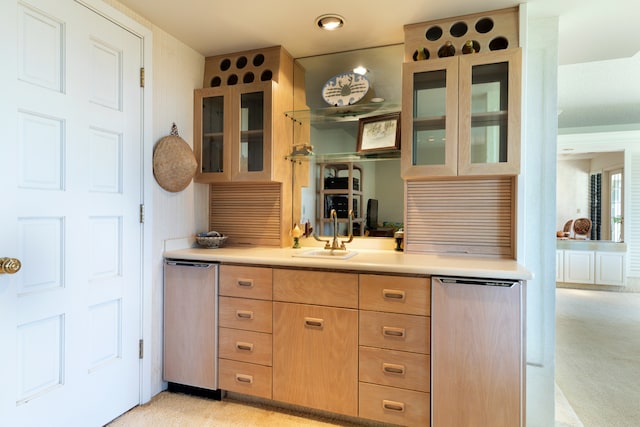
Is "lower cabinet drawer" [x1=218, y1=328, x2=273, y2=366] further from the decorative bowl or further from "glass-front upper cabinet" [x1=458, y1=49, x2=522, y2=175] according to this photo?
"glass-front upper cabinet" [x1=458, y1=49, x2=522, y2=175]

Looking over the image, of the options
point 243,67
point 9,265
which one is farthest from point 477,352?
point 243,67

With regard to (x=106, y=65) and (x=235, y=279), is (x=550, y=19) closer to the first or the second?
(x=235, y=279)

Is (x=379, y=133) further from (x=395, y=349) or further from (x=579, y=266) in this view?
(x=579, y=266)

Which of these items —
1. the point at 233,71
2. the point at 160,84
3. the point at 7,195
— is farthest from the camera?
the point at 233,71

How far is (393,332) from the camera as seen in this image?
5.96ft

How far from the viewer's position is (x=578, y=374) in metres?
2.76

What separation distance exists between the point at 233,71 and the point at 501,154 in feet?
6.38

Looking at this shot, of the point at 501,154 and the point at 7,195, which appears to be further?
the point at 501,154

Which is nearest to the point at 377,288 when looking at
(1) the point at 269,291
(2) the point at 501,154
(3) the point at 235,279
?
(1) the point at 269,291

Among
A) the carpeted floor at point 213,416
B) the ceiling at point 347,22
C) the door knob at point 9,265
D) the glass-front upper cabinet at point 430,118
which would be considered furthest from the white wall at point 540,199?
the door knob at point 9,265

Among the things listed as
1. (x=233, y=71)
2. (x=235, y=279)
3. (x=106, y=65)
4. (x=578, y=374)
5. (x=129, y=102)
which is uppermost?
(x=233, y=71)

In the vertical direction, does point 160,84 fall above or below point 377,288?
above

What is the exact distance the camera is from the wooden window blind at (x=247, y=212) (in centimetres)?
266

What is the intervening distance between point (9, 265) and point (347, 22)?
2.16 metres
